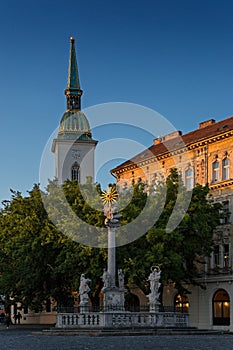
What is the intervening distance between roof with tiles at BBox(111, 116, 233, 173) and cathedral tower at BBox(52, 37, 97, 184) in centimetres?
2606

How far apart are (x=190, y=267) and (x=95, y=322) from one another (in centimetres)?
1627

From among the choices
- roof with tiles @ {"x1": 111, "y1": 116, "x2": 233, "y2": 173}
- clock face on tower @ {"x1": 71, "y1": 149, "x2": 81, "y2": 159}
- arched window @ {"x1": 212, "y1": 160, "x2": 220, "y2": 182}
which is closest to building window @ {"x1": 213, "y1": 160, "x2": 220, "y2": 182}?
arched window @ {"x1": 212, "y1": 160, "x2": 220, "y2": 182}

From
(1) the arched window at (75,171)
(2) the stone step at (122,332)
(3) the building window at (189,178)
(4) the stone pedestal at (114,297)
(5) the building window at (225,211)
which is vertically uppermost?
(1) the arched window at (75,171)

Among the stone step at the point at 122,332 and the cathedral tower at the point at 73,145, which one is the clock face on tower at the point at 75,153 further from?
the stone step at the point at 122,332

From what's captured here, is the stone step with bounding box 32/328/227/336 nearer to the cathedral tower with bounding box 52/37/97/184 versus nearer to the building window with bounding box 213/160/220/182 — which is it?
the building window with bounding box 213/160/220/182

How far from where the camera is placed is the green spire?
109938 millimetres

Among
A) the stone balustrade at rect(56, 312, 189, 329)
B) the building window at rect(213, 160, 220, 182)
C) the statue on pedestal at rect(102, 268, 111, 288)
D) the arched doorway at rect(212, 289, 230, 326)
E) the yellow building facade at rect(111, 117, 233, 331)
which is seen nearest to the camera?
the stone balustrade at rect(56, 312, 189, 329)

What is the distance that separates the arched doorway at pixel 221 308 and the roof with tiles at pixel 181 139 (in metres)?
13.3

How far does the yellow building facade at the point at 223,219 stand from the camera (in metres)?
62.1

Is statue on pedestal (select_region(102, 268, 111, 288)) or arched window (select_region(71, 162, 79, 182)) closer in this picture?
statue on pedestal (select_region(102, 268, 111, 288))

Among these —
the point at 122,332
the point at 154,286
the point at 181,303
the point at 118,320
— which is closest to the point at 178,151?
the point at 181,303

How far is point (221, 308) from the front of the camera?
204 feet

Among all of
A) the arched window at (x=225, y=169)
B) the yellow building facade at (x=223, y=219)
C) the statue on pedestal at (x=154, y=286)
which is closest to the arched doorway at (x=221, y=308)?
the yellow building facade at (x=223, y=219)

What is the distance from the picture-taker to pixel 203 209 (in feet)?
191
